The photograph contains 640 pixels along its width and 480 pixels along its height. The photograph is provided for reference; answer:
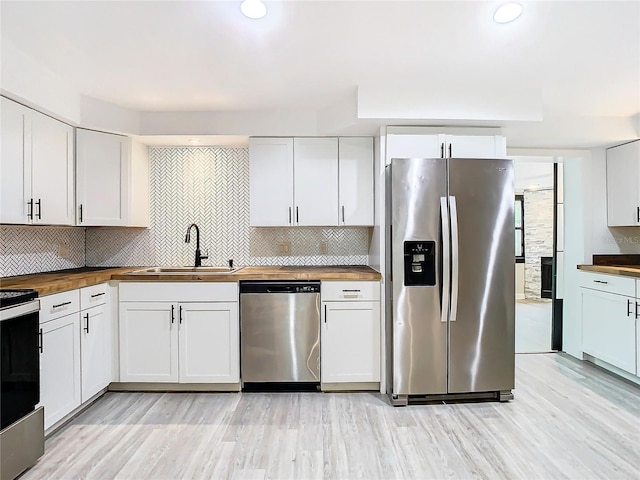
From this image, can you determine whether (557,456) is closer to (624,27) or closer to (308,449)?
(308,449)

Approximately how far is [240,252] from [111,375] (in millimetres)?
1439

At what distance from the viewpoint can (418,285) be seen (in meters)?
2.70

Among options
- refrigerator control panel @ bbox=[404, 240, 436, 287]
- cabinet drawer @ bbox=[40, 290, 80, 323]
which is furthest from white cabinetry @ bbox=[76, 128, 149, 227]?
refrigerator control panel @ bbox=[404, 240, 436, 287]

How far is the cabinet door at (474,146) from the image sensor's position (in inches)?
114

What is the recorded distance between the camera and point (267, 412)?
2615 millimetres

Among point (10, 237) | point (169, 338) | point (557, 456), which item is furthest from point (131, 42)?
point (557, 456)

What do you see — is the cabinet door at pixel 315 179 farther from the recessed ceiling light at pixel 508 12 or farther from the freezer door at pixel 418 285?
the recessed ceiling light at pixel 508 12

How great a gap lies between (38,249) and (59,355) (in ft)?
3.67

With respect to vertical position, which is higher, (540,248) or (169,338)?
(540,248)

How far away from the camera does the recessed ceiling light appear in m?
1.78

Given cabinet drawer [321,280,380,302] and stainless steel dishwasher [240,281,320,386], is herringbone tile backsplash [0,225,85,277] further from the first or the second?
cabinet drawer [321,280,380,302]

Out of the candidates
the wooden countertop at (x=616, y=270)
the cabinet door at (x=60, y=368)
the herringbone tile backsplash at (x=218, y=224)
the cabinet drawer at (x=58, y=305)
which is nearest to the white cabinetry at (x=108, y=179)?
the herringbone tile backsplash at (x=218, y=224)

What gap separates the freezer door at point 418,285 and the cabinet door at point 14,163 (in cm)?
245

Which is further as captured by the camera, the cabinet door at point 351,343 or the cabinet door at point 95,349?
the cabinet door at point 351,343
